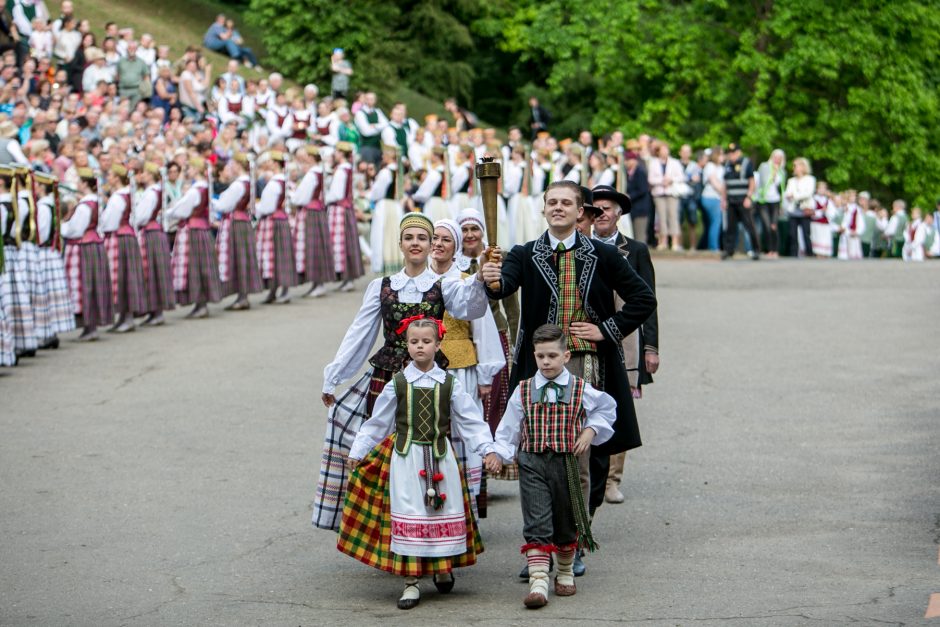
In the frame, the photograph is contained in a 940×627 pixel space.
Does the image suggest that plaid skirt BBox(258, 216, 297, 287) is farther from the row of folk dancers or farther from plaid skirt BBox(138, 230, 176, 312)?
plaid skirt BBox(138, 230, 176, 312)

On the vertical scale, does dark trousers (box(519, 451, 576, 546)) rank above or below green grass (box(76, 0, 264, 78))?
below

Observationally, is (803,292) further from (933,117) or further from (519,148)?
(933,117)

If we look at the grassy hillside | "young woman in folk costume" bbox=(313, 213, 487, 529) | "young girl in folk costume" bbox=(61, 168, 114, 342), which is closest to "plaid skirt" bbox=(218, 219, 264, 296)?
"young girl in folk costume" bbox=(61, 168, 114, 342)

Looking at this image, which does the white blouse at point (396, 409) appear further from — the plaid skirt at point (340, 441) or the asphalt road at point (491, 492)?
the asphalt road at point (491, 492)

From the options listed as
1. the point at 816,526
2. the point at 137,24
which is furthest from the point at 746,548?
the point at 137,24

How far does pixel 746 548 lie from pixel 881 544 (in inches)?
26.5

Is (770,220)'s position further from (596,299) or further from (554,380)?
(554,380)

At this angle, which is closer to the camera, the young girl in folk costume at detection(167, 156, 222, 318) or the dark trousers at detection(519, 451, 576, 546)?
the dark trousers at detection(519, 451, 576, 546)

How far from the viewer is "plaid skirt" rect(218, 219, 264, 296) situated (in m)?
19.2

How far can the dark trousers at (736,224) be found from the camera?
80.1 ft

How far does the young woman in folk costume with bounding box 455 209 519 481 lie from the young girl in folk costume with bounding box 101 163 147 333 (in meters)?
8.53

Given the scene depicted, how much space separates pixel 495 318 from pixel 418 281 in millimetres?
1844

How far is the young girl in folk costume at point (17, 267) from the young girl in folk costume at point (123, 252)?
1874 mm

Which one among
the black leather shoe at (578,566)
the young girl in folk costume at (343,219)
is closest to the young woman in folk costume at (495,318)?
the black leather shoe at (578,566)
